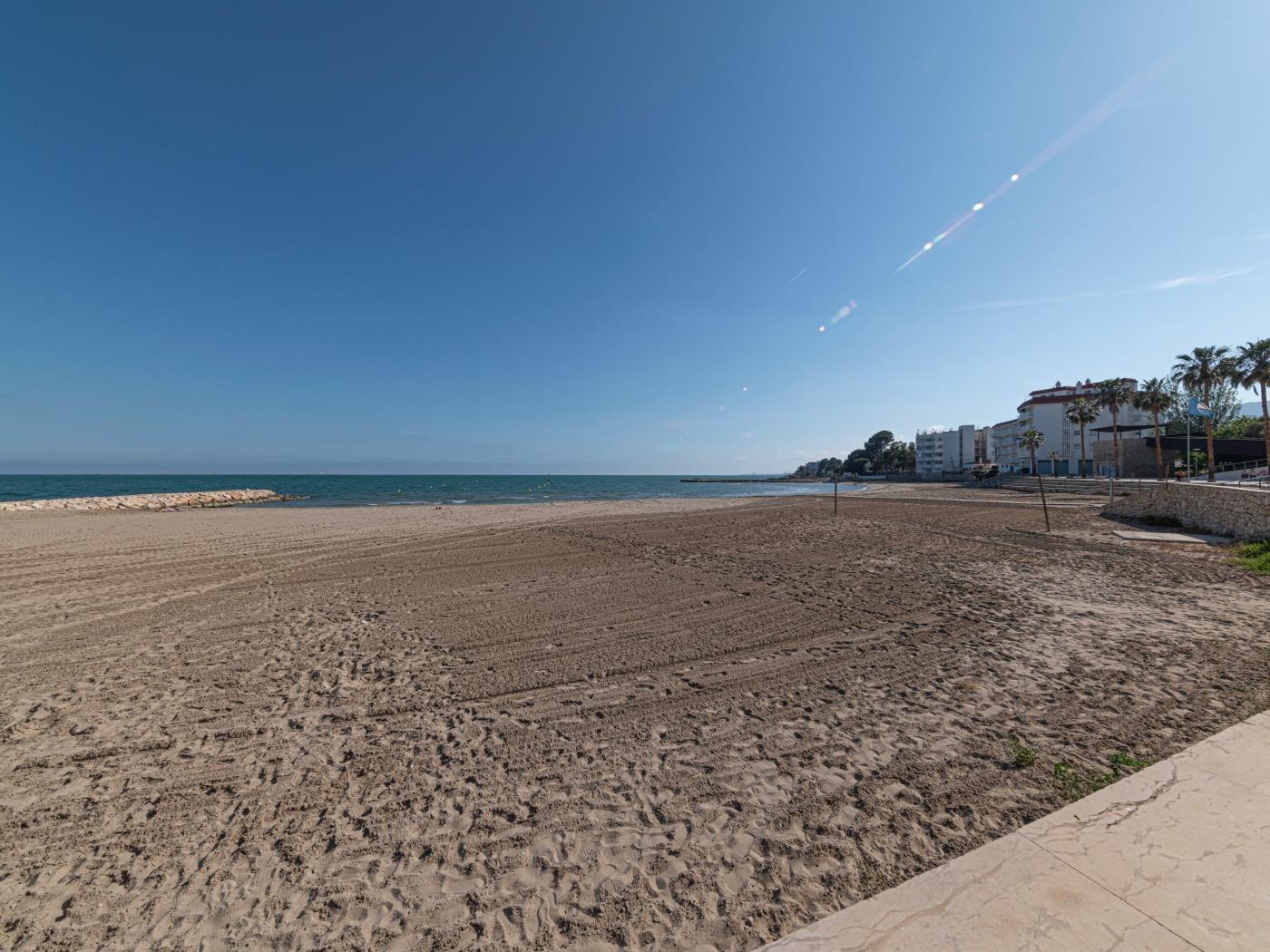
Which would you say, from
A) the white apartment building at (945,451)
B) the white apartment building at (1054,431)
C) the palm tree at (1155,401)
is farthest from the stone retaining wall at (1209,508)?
the white apartment building at (945,451)

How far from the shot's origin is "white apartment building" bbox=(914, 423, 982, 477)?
108000 millimetres

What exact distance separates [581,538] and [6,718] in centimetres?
1425

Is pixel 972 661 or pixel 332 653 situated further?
pixel 332 653

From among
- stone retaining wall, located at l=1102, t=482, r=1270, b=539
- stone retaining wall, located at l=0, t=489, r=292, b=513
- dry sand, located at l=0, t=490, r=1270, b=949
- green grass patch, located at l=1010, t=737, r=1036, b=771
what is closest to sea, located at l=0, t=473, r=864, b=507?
stone retaining wall, located at l=0, t=489, r=292, b=513

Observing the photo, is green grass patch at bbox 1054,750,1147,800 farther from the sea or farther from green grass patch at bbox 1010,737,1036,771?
the sea

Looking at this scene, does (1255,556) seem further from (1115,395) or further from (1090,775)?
(1115,395)

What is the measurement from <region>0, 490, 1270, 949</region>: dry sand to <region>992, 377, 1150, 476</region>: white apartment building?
8240 cm

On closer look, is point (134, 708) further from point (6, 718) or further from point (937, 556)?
point (937, 556)

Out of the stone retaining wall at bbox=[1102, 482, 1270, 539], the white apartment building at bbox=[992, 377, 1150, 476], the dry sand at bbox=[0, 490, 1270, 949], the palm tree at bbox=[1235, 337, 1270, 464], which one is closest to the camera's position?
the dry sand at bbox=[0, 490, 1270, 949]

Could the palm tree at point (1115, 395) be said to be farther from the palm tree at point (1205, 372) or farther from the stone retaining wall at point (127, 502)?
the stone retaining wall at point (127, 502)

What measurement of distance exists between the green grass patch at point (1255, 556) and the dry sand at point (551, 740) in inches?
51.3

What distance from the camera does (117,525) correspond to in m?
24.8

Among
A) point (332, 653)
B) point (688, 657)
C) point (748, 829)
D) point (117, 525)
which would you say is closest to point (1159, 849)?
point (748, 829)

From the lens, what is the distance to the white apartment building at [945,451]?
108000mm
